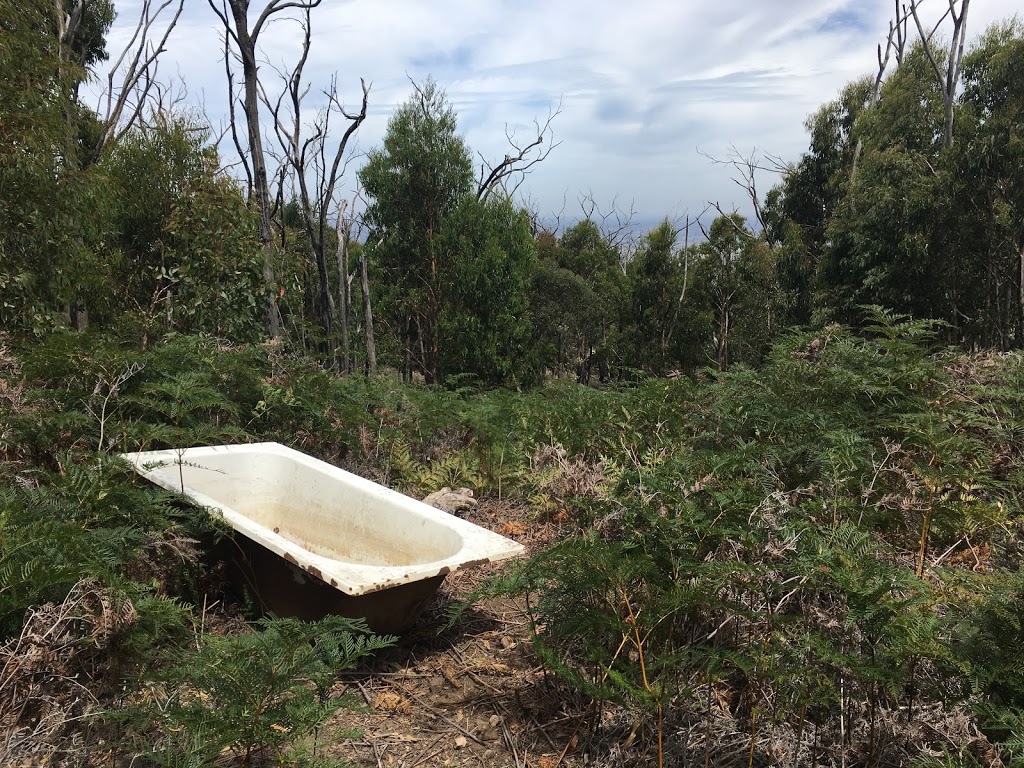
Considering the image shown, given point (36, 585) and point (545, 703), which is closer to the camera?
point (36, 585)

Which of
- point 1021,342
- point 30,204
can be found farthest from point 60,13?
point 1021,342

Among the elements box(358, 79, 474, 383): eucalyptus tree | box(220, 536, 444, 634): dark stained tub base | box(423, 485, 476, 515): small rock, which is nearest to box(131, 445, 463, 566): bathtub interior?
box(220, 536, 444, 634): dark stained tub base

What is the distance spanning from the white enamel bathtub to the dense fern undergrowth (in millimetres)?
215

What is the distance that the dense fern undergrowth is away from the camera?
170cm

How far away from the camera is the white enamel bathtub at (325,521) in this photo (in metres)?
2.53

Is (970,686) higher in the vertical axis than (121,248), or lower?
lower

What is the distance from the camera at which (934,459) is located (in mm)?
2918

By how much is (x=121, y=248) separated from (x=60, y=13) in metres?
3.72

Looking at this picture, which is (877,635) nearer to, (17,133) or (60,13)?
(17,133)

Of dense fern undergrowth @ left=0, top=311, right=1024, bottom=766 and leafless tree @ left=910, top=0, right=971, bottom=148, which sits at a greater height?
leafless tree @ left=910, top=0, right=971, bottom=148

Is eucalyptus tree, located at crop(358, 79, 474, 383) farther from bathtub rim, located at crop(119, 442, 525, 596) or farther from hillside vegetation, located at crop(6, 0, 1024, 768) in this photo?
bathtub rim, located at crop(119, 442, 525, 596)

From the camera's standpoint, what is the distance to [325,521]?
3.68m

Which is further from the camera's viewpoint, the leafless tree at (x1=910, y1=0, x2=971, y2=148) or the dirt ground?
the leafless tree at (x1=910, y1=0, x2=971, y2=148)

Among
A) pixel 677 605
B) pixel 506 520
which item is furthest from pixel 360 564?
pixel 506 520
